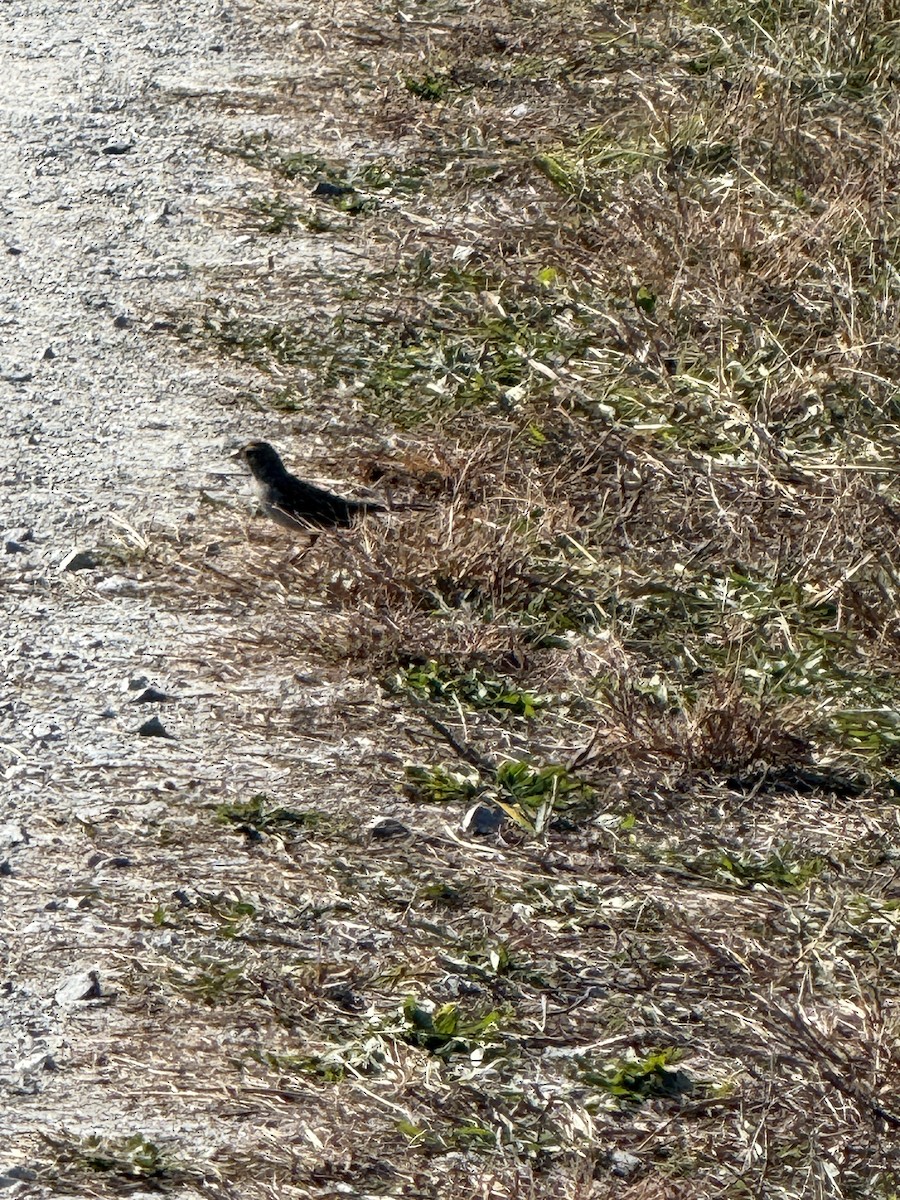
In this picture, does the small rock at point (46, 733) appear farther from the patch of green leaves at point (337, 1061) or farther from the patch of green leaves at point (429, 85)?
the patch of green leaves at point (429, 85)

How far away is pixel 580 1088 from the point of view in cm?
318

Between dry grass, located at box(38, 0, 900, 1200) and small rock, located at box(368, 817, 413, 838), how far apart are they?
4cm

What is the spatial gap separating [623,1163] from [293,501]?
234cm

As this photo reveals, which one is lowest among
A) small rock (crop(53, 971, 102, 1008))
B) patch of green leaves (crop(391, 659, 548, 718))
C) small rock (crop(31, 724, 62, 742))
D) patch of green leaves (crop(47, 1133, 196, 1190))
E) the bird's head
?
patch of green leaves (crop(391, 659, 548, 718))

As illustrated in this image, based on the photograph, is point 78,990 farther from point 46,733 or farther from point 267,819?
point 46,733

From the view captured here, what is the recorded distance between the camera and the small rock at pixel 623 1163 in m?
2.96

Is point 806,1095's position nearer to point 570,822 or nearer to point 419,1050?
point 419,1050

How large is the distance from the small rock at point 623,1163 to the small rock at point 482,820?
956 mm

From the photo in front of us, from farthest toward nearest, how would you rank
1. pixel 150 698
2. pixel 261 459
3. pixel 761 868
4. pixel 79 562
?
pixel 261 459, pixel 79 562, pixel 150 698, pixel 761 868

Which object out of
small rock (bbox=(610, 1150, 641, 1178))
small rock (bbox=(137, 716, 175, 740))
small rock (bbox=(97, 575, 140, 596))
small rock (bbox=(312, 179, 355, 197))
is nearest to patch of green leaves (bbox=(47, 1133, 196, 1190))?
small rock (bbox=(610, 1150, 641, 1178))

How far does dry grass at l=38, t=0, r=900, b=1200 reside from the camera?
3.14 metres

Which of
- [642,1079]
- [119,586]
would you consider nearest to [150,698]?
[119,586]

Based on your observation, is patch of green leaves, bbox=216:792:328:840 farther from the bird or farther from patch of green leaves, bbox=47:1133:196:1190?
the bird

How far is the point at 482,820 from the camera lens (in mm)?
3879
